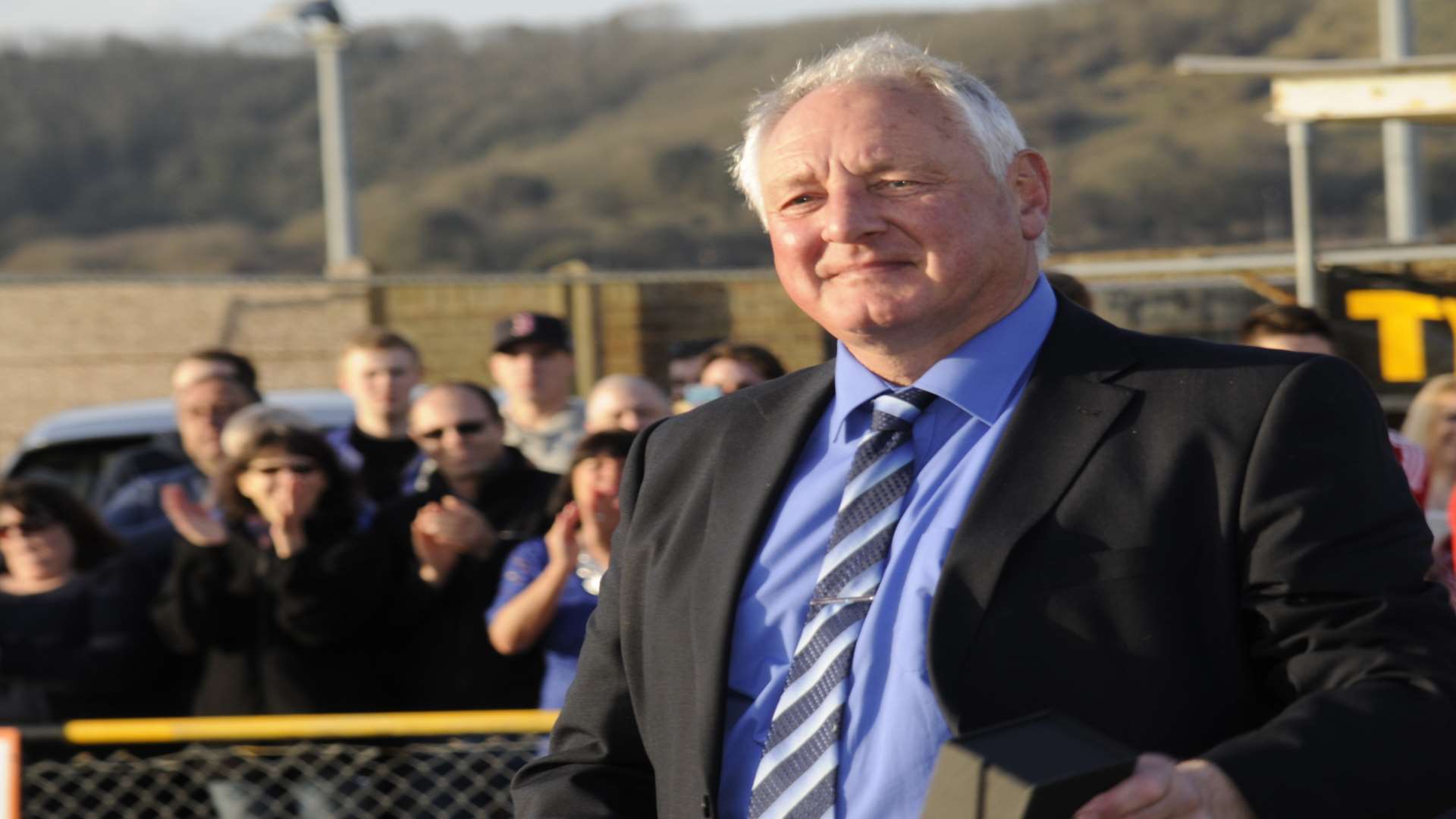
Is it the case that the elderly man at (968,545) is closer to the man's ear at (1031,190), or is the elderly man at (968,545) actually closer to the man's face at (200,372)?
the man's ear at (1031,190)

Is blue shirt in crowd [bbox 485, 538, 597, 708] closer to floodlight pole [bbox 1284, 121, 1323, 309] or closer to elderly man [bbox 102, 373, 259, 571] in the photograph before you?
elderly man [bbox 102, 373, 259, 571]

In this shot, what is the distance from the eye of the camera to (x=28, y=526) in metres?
5.44

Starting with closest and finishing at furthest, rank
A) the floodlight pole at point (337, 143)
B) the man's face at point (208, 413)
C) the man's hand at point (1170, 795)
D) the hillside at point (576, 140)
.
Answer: the man's hand at point (1170, 795) < the man's face at point (208, 413) < the floodlight pole at point (337, 143) < the hillside at point (576, 140)

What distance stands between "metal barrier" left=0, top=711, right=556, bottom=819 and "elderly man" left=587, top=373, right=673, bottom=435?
1063mm

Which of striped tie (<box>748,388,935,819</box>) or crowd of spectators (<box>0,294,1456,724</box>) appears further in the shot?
crowd of spectators (<box>0,294,1456,724</box>)

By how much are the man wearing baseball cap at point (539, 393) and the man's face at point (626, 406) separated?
0.58 m

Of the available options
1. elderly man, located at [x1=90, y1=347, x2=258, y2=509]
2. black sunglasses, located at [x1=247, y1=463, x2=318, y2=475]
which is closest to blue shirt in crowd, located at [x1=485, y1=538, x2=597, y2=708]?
black sunglasses, located at [x1=247, y1=463, x2=318, y2=475]

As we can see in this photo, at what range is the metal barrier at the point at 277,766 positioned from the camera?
499cm

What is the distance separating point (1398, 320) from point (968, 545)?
521cm

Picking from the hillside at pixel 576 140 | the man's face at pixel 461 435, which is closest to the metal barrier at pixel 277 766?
the man's face at pixel 461 435

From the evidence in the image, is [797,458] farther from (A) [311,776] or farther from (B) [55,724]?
(B) [55,724]

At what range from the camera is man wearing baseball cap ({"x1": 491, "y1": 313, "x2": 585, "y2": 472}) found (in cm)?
647

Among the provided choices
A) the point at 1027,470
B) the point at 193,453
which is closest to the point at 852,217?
the point at 1027,470

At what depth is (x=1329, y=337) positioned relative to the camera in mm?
5250
